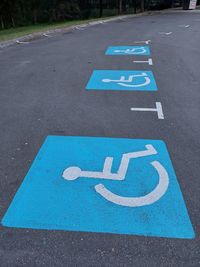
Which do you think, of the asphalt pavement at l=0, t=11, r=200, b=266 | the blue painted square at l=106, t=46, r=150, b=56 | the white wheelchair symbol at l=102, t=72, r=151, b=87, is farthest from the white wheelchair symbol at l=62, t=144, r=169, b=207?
the blue painted square at l=106, t=46, r=150, b=56

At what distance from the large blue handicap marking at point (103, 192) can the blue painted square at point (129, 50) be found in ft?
25.5

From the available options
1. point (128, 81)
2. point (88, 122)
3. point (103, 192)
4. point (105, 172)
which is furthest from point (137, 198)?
point (128, 81)

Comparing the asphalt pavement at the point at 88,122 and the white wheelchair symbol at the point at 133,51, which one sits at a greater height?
the asphalt pavement at the point at 88,122

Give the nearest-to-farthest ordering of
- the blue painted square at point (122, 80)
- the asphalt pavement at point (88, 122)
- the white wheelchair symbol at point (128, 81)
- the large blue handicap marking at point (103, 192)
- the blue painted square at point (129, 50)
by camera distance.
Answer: the asphalt pavement at point (88, 122) < the large blue handicap marking at point (103, 192) < the blue painted square at point (122, 80) < the white wheelchair symbol at point (128, 81) < the blue painted square at point (129, 50)

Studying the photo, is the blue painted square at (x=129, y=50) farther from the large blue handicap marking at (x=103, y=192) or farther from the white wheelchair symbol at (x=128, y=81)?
the large blue handicap marking at (x=103, y=192)

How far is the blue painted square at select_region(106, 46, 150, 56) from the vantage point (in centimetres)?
1207

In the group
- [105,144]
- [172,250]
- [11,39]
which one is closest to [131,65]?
[105,144]

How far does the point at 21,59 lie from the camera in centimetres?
1116

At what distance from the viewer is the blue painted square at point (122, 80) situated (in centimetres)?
775

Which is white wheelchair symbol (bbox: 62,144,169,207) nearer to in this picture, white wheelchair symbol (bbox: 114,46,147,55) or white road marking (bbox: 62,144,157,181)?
white road marking (bbox: 62,144,157,181)

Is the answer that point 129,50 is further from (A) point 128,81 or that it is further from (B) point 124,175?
(B) point 124,175

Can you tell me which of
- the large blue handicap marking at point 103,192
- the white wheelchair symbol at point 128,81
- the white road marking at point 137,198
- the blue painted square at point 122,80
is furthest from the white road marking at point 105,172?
the white wheelchair symbol at point 128,81

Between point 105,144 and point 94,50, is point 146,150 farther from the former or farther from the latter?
point 94,50

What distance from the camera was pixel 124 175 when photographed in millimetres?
4086
